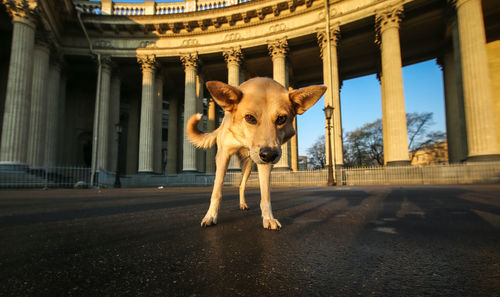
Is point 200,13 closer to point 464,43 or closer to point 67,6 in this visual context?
point 67,6

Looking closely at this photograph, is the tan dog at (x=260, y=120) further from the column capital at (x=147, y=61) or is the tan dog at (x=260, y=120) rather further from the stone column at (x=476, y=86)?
the column capital at (x=147, y=61)

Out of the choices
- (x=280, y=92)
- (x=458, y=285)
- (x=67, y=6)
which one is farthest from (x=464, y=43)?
(x=67, y=6)

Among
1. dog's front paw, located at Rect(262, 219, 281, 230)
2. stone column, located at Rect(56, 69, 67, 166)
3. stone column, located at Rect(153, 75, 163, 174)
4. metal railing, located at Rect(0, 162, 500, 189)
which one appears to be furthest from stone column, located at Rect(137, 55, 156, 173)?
dog's front paw, located at Rect(262, 219, 281, 230)

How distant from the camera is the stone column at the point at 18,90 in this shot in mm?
13992

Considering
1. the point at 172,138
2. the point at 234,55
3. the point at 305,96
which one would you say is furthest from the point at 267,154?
the point at 172,138

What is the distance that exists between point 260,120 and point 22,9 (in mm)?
20491

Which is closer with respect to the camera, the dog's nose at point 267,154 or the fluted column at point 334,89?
the dog's nose at point 267,154

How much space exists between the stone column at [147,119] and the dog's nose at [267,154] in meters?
20.5

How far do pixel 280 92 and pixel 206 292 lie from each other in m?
1.51

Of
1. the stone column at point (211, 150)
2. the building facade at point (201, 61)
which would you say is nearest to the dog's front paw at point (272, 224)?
the building facade at point (201, 61)

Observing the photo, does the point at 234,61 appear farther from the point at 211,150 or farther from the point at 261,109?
the point at 261,109

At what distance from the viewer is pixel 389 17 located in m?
15.8

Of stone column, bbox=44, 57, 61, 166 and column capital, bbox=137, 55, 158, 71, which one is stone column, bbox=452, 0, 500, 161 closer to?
column capital, bbox=137, 55, 158, 71

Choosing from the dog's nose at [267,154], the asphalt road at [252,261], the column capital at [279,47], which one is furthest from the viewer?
the column capital at [279,47]
